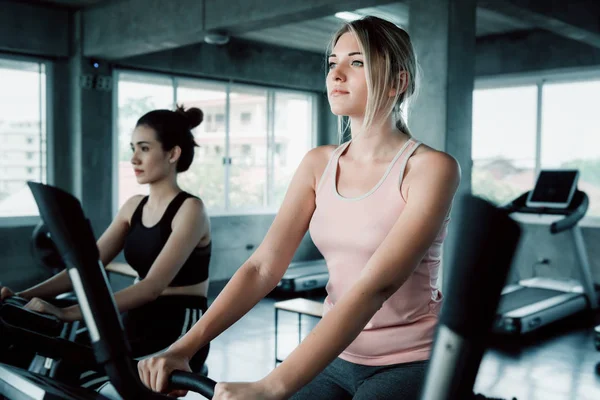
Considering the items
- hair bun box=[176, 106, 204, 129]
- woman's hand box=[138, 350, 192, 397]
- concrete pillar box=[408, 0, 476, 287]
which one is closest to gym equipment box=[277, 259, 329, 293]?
concrete pillar box=[408, 0, 476, 287]

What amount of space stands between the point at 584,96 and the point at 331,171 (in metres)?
6.96

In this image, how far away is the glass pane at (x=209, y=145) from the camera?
769 centimetres

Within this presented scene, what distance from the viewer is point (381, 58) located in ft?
4.06

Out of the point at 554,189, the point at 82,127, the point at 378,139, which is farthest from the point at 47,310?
the point at 554,189

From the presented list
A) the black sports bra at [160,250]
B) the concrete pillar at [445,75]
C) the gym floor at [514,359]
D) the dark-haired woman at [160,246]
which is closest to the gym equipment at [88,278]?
the dark-haired woman at [160,246]

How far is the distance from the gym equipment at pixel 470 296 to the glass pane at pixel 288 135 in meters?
8.17

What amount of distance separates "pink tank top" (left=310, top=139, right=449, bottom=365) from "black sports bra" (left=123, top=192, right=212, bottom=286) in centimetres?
107

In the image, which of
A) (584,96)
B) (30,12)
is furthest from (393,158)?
(584,96)

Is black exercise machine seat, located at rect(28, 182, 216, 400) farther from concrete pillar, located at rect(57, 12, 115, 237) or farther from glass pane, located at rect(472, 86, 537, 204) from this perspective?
glass pane, located at rect(472, 86, 537, 204)

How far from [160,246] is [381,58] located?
133 centimetres

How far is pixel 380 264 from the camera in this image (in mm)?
1041

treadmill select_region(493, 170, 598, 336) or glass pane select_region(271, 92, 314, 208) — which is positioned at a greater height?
glass pane select_region(271, 92, 314, 208)

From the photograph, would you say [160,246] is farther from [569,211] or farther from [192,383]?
[569,211]

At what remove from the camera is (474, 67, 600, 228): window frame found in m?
7.26
